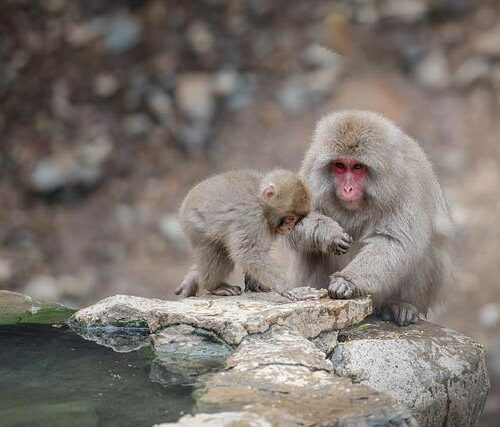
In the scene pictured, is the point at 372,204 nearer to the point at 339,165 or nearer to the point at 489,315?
the point at 339,165

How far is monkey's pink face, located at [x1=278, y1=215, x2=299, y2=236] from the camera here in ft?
18.5

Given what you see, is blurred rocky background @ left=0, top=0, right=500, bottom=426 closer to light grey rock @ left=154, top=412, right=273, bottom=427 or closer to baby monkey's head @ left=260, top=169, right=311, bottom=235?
baby monkey's head @ left=260, top=169, right=311, bottom=235

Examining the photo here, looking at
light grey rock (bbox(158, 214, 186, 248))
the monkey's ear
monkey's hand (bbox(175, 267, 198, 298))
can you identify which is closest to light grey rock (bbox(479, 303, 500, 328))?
light grey rock (bbox(158, 214, 186, 248))

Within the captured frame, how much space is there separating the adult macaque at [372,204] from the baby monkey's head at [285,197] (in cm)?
8

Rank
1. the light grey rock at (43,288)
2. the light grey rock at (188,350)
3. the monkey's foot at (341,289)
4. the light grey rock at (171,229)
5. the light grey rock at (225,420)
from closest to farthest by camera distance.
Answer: the light grey rock at (225,420) → the light grey rock at (188,350) → the monkey's foot at (341,289) → the light grey rock at (43,288) → the light grey rock at (171,229)

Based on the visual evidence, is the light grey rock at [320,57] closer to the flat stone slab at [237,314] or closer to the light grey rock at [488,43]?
the light grey rock at [488,43]

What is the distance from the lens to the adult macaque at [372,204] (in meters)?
5.53

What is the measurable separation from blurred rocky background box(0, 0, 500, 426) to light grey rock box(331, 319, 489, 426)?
6.41 meters

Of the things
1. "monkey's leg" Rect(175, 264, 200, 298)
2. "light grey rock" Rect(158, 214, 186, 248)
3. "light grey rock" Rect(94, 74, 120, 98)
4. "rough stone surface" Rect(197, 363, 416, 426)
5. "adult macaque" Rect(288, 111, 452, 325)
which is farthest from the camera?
"light grey rock" Rect(94, 74, 120, 98)

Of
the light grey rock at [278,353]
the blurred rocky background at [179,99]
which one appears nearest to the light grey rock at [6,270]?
the blurred rocky background at [179,99]

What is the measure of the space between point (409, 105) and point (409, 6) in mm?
1357

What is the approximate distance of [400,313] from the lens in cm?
562

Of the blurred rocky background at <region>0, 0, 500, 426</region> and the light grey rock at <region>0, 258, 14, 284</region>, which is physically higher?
the blurred rocky background at <region>0, 0, 500, 426</region>

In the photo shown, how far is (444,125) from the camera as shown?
12148 millimetres
